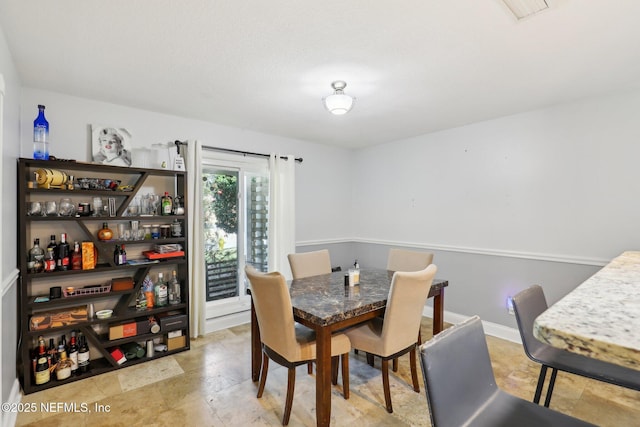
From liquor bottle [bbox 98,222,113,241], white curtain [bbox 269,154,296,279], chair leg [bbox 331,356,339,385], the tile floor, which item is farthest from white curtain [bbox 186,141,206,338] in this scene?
chair leg [bbox 331,356,339,385]

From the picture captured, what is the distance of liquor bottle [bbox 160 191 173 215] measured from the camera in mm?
2939

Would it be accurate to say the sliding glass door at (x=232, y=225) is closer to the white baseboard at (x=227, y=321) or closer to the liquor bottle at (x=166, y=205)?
the white baseboard at (x=227, y=321)

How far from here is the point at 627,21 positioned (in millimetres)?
1635

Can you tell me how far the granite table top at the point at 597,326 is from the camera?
0.55 metres

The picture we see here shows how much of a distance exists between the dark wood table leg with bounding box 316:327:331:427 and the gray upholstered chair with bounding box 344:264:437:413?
38cm

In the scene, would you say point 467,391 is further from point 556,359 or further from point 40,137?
point 40,137

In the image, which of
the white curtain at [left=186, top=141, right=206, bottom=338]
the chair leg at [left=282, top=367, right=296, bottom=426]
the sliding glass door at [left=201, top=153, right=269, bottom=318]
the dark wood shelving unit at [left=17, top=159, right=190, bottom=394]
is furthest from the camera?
the sliding glass door at [left=201, top=153, right=269, bottom=318]

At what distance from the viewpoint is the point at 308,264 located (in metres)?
2.98

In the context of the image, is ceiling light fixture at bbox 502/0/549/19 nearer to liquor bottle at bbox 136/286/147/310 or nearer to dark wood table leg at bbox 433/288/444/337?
dark wood table leg at bbox 433/288/444/337

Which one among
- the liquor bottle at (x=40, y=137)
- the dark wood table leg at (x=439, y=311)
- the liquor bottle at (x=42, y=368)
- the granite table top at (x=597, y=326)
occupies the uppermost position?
the liquor bottle at (x=40, y=137)

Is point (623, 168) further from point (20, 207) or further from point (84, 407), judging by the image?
point (20, 207)

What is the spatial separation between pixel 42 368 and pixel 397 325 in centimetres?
262

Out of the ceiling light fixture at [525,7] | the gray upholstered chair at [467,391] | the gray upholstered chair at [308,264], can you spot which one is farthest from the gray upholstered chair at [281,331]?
the ceiling light fixture at [525,7]

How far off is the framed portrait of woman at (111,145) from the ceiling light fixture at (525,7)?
308cm
